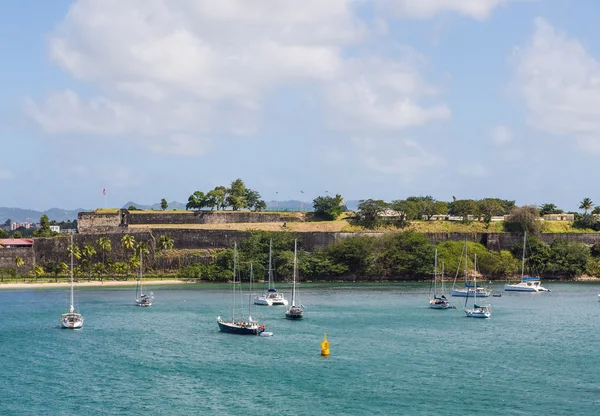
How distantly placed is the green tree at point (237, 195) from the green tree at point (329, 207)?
11955mm

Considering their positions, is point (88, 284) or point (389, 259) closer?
point (88, 284)

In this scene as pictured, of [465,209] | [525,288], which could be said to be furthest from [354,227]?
[525,288]

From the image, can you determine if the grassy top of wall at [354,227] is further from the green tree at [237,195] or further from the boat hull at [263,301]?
the boat hull at [263,301]

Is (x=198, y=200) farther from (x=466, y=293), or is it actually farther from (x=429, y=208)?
(x=466, y=293)

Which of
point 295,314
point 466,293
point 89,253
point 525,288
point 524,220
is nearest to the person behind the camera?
point 295,314

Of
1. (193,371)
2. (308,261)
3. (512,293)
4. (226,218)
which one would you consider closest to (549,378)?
(193,371)

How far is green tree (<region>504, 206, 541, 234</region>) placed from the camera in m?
105

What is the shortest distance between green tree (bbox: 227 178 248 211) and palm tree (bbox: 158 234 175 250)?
19.9 meters

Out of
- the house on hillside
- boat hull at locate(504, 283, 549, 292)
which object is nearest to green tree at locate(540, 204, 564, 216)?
the house on hillside

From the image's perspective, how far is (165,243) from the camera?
98125 mm

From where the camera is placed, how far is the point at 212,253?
328ft

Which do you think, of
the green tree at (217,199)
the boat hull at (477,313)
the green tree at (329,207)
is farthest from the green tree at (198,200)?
the boat hull at (477,313)

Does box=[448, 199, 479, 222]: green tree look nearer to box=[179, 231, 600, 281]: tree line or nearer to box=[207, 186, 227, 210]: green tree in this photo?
box=[179, 231, 600, 281]: tree line

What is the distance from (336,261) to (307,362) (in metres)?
54.2
